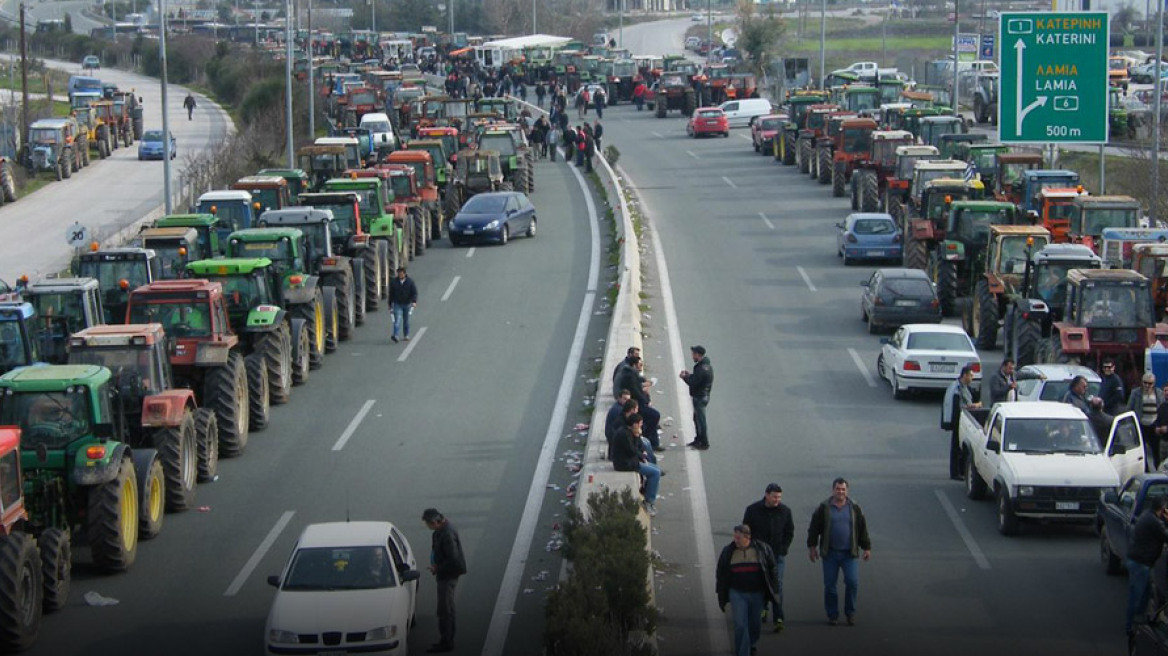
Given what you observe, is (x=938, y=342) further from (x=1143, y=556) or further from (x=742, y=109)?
(x=742, y=109)

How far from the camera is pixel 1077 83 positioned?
92.4 feet

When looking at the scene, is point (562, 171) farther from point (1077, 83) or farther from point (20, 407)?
point (20, 407)

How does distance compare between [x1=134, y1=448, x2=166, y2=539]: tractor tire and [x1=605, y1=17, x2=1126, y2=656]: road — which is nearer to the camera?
[x1=605, y1=17, x2=1126, y2=656]: road

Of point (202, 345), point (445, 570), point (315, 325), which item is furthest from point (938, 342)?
point (445, 570)

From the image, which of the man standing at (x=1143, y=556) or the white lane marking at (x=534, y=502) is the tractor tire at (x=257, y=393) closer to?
the white lane marking at (x=534, y=502)

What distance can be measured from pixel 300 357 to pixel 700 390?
742cm

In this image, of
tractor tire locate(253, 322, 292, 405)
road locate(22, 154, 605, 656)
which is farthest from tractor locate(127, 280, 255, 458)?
tractor tire locate(253, 322, 292, 405)

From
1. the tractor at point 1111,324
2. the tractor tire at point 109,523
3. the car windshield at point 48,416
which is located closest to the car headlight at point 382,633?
the tractor tire at point 109,523

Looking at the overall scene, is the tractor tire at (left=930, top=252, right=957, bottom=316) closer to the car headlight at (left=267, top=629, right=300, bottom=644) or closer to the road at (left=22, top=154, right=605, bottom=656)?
the road at (left=22, top=154, right=605, bottom=656)

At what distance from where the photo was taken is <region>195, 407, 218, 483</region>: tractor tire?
867 inches

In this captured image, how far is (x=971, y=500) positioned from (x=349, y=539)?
8483 mm

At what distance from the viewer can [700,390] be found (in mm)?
23609

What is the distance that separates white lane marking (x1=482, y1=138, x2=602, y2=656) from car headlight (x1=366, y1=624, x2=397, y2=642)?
99 cm

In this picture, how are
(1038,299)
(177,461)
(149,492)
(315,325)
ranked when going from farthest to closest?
1. (315,325)
2. (1038,299)
3. (177,461)
4. (149,492)
